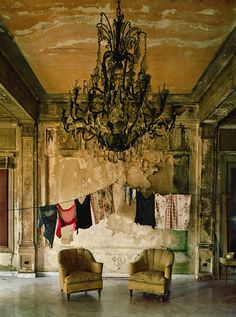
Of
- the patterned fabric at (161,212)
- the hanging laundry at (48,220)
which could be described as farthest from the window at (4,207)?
the patterned fabric at (161,212)

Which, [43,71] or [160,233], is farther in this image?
[160,233]

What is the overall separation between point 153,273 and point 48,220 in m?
2.53

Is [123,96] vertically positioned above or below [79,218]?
above

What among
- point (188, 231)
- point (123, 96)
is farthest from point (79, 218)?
point (123, 96)

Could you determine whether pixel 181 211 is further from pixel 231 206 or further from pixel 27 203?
pixel 27 203

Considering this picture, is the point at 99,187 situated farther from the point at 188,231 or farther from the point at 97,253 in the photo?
the point at 188,231

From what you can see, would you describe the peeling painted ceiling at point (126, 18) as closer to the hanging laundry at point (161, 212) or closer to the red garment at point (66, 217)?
the hanging laundry at point (161, 212)

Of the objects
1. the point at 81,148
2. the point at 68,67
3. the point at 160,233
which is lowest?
the point at 160,233

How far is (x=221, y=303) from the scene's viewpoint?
6.10 m

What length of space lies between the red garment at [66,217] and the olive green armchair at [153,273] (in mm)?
1668

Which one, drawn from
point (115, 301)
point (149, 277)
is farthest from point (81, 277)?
point (149, 277)

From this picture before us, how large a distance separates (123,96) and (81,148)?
4.14m

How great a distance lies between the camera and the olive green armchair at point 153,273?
242 inches

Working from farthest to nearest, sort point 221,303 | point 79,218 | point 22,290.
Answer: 1. point 79,218
2. point 22,290
3. point 221,303
